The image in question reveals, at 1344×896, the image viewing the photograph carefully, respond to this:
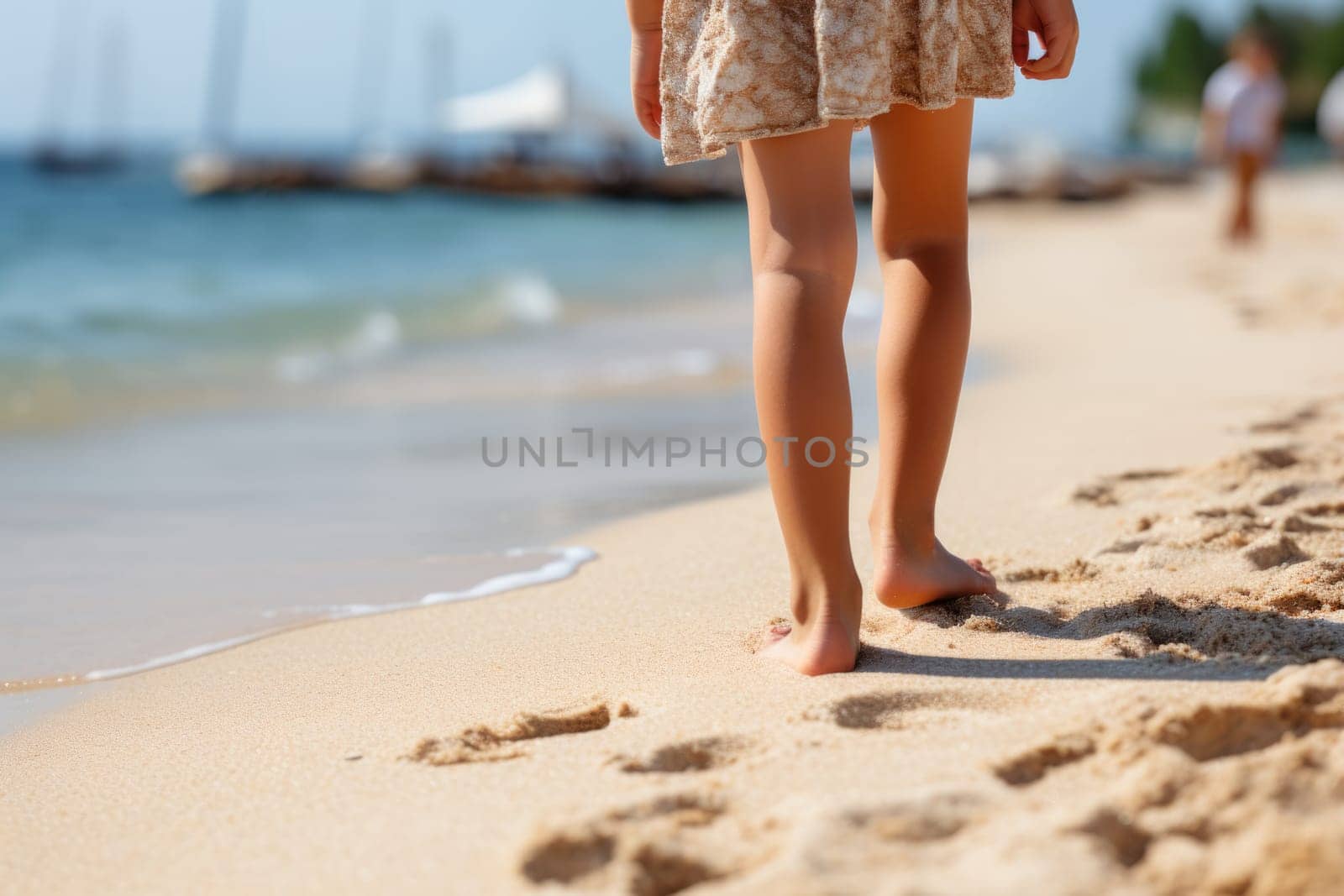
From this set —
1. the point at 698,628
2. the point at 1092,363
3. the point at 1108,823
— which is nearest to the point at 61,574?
the point at 698,628

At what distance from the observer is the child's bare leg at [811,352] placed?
1.48 meters

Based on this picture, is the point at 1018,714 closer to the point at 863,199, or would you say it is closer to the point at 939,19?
the point at 939,19

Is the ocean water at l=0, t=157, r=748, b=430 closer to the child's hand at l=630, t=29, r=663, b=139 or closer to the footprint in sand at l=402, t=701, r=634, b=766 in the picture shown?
the child's hand at l=630, t=29, r=663, b=139

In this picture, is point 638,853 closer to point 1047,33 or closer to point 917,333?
point 917,333

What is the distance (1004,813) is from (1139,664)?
18.8 inches

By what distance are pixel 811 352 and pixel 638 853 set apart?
0.65 meters

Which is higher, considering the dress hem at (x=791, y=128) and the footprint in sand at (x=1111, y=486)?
the dress hem at (x=791, y=128)

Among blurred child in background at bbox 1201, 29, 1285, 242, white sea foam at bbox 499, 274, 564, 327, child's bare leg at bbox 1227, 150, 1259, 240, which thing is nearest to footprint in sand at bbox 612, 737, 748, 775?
white sea foam at bbox 499, 274, 564, 327

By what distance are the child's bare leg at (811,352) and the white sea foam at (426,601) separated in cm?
80

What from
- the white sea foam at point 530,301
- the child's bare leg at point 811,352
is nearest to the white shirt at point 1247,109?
the white sea foam at point 530,301

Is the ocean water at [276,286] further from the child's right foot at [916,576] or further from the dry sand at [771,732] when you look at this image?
the child's right foot at [916,576]

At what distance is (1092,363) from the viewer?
4.54 meters

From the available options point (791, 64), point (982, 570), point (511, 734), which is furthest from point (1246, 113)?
point (511, 734)

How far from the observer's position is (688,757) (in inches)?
50.4
